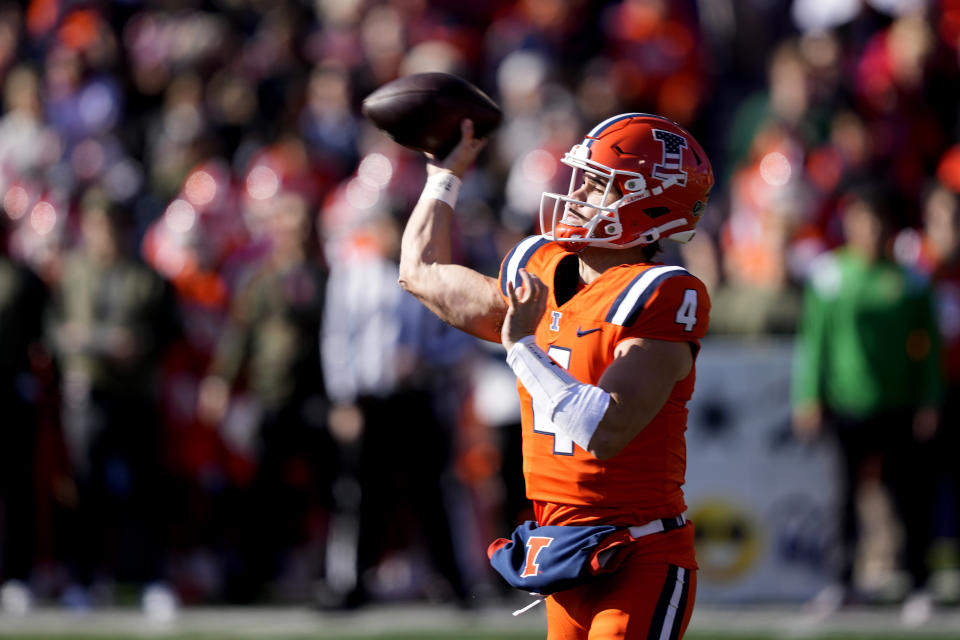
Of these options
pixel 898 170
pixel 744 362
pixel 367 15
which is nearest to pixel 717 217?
pixel 898 170

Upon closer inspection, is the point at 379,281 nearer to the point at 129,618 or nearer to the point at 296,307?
the point at 296,307

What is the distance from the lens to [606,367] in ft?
10.0

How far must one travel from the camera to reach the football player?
2.95 metres

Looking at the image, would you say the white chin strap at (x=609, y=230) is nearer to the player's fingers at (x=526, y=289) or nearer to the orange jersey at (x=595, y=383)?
the orange jersey at (x=595, y=383)

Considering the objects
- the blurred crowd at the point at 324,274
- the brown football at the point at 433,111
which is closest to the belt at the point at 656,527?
the brown football at the point at 433,111

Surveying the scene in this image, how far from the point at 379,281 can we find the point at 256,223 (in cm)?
189

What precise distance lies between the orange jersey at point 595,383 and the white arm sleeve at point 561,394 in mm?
155

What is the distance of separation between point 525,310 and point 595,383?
9.7 inches

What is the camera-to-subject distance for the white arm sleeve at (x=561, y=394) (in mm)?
2879

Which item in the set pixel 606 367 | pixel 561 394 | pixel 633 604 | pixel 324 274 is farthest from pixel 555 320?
pixel 324 274

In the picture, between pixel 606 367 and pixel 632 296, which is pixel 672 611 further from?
pixel 632 296

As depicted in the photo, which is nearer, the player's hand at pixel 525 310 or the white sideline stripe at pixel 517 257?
the player's hand at pixel 525 310

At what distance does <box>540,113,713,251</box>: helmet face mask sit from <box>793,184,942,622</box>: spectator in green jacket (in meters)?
3.96

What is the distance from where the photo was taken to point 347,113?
9469 millimetres
